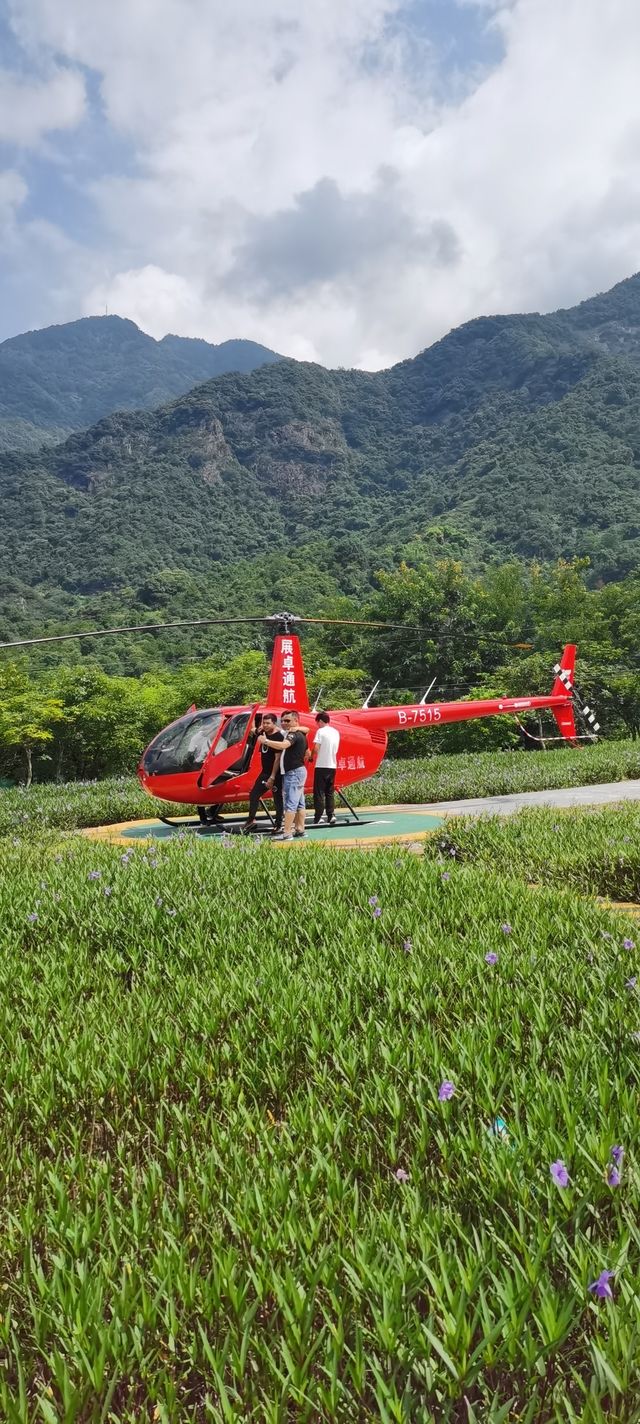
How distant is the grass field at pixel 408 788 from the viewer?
41.7 ft

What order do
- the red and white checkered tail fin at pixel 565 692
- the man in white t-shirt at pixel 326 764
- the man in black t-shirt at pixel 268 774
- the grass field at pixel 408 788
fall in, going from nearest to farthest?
the man in black t-shirt at pixel 268 774, the man in white t-shirt at pixel 326 764, the grass field at pixel 408 788, the red and white checkered tail fin at pixel 565 692

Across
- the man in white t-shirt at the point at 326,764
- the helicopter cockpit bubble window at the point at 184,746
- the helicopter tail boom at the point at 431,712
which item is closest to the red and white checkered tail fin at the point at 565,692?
the helicopter tail boom at the point at 431,712

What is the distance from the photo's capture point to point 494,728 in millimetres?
34625

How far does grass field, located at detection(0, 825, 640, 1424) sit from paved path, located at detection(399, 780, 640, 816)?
337 inches

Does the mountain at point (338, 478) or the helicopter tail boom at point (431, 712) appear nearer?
the helicopter tail boom at point (431, 712)

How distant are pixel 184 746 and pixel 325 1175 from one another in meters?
8.65

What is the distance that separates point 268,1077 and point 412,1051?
0.45 meters

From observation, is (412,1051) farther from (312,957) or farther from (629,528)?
(629,528)

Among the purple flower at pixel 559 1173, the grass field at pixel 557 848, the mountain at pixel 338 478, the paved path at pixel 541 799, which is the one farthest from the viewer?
the mountain at pixel 338 478

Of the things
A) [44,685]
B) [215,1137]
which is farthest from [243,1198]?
[44,685]

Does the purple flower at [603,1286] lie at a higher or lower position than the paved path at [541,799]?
higher

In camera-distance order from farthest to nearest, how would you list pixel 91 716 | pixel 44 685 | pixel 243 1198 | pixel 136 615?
pixel 136 615
pixel 44 685
pixel 91 716
pixel 243 1198

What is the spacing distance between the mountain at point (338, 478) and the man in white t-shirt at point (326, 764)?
4642cm

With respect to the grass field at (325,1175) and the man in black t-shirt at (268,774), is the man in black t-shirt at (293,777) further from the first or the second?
the grass field at (325,1175)
